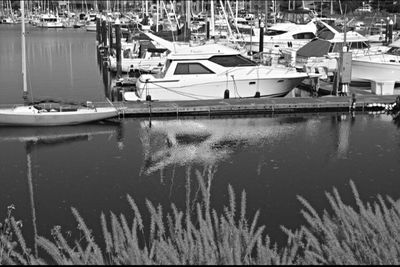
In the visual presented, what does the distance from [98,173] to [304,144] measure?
6843mm

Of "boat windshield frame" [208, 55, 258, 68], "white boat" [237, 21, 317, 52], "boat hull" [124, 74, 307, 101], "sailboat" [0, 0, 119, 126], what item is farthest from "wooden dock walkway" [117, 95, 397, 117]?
"white boat" [237, 21, 317, 52]

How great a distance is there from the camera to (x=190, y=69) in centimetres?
2575

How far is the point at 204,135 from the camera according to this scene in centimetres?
2056

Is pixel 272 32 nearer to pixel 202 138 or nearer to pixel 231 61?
pixel 231 61

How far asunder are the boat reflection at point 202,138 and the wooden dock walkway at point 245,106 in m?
0.66

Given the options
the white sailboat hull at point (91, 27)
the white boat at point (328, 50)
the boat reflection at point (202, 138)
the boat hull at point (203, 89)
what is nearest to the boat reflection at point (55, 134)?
the boat reflection at point (202, 138)

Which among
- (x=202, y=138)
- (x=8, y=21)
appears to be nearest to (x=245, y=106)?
(x=202, y=138)

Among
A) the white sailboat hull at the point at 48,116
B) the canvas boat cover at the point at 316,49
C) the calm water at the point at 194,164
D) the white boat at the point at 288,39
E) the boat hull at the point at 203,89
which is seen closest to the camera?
the calm water at the point at 194,164

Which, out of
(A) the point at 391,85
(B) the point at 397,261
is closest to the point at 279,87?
(A) the point at 391,85

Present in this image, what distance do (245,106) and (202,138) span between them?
13.5 feet

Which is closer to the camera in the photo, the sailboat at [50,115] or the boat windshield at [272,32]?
the sailboat at [50,115]

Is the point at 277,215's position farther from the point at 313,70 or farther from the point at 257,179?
the point at 313,70

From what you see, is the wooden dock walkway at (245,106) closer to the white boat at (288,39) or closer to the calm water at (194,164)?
the calm water at (194,164)

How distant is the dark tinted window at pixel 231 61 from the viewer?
85.3ft
